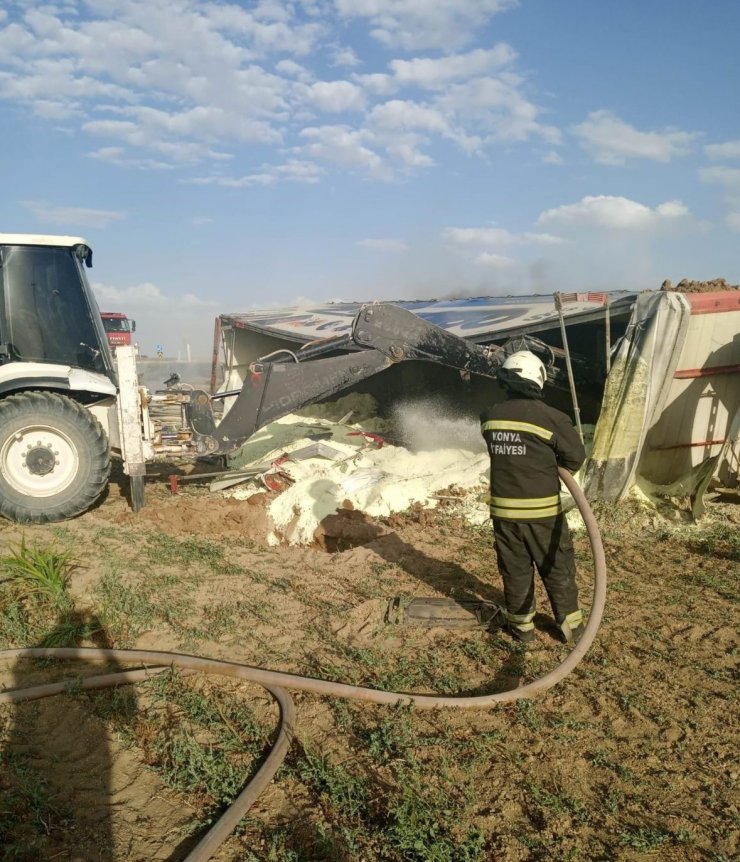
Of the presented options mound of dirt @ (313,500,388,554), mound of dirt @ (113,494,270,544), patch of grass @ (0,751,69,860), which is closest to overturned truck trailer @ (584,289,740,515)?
mound of dirt @ (313,500,388,554)

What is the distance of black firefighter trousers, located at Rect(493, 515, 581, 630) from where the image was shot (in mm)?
→ 4141

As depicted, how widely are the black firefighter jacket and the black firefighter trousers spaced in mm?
97

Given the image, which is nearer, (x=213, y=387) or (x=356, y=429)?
(x=356, y=429)

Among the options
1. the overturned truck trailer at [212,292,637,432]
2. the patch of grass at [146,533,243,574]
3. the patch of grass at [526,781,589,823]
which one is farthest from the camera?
the overturned truck trailer at [212,292,637,432]

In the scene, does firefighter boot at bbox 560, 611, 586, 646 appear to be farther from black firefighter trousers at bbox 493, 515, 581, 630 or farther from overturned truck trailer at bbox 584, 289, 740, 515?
overturned truck trailer at bbox 584, 289, 740, 515

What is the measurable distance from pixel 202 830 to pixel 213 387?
968 centimetres

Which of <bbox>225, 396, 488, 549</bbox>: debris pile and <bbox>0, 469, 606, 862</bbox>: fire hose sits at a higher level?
<bbox>225, 396, 488, 549</bbox>: debris pile

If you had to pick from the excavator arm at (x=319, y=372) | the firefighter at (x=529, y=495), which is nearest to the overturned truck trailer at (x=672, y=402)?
the excavator arm at (x=319, y=372)

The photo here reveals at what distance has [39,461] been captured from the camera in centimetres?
616

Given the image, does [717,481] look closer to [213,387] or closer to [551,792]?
[551,792]

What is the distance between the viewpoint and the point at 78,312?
255 inches

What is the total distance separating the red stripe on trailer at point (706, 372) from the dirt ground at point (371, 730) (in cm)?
244

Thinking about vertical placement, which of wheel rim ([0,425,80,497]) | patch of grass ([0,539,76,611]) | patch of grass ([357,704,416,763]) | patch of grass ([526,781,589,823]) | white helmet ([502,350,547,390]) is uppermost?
white helmet ([502,350,547,390])

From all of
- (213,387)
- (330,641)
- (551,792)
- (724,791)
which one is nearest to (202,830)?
(551,792)
